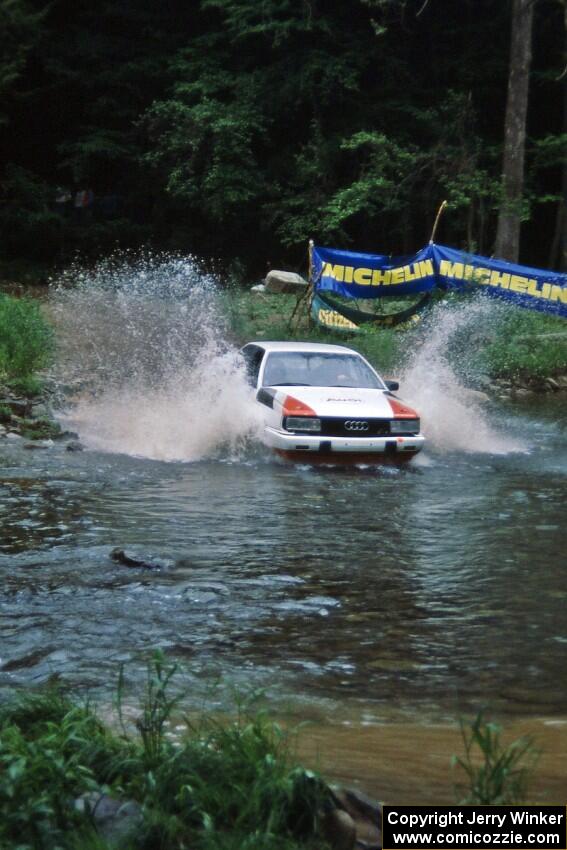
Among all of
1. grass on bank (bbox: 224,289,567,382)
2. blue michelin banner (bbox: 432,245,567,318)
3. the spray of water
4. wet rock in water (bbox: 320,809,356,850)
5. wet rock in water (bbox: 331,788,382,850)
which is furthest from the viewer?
blue michelin banner (bbox: 432,245,567,318)

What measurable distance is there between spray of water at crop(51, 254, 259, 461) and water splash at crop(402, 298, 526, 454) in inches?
113

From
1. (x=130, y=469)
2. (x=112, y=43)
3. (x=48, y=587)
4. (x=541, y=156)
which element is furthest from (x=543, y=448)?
(x=112, y=43)

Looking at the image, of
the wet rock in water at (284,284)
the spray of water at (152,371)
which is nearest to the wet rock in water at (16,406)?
the spray of water at (152,371)

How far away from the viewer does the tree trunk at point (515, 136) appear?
26.0 m

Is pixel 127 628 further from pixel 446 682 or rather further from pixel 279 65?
pixel 279 65

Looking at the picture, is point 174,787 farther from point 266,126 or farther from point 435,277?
point 266,126

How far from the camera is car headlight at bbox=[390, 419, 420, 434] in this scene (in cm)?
1238

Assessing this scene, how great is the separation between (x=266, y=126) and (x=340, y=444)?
21.6m

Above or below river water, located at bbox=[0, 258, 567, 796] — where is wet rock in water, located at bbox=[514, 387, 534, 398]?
above

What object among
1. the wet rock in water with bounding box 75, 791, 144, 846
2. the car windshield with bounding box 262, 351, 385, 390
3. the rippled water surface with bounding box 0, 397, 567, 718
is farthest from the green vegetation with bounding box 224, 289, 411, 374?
the wet rock in water with bounding box 75, 791, 144, 846

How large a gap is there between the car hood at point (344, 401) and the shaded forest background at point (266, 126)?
1474 centimetres

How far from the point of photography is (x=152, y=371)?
17.4 m

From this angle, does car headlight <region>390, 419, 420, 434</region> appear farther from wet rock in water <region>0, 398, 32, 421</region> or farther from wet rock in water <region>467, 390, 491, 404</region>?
wet rock in water <region>467, 390, 491, 404</region>

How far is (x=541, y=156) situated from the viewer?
1150 inches
